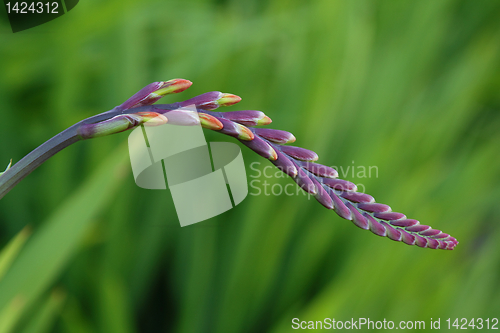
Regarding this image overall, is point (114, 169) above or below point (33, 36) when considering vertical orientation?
below

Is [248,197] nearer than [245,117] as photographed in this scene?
No

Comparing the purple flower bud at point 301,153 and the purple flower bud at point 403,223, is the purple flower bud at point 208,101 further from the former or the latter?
the purple flower bud at point 403,223

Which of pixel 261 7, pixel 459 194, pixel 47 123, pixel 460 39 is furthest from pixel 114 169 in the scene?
pixel 460 39

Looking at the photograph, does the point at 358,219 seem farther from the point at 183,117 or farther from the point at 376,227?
the point at 183,117

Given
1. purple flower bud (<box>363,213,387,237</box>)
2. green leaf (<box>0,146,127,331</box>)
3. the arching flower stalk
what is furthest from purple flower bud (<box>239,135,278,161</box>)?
green leaf (<box>0,146,127,331</box>)

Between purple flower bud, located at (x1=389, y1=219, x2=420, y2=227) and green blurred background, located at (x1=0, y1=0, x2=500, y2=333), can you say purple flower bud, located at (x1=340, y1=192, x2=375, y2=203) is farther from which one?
green blurred background, located at (x1=0, y1=0, x2=500, y2=333)

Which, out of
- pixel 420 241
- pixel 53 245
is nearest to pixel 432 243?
pixel 420 241

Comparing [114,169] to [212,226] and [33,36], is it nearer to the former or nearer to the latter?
[212,226]
